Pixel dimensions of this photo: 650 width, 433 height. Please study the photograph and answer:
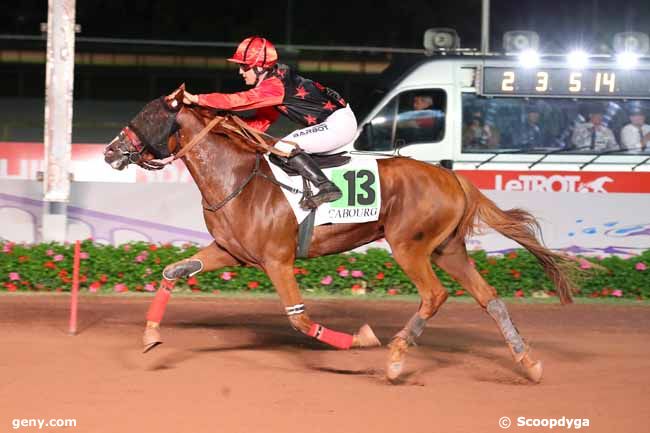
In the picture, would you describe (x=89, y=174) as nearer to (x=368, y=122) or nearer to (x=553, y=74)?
(x=368, y=122)

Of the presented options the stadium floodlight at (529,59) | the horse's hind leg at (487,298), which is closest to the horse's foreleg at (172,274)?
the horse's hind leg at (487,298)

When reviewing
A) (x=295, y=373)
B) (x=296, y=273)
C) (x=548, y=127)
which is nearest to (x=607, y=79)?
(x=548, y=127)

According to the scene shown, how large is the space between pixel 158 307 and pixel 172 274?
0.85 ft

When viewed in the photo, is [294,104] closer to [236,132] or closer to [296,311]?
[236,132]

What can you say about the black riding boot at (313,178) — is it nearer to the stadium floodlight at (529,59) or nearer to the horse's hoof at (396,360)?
the horse's hoof at (396,360)

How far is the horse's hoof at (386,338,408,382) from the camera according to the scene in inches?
284

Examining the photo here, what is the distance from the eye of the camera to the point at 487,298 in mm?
7738

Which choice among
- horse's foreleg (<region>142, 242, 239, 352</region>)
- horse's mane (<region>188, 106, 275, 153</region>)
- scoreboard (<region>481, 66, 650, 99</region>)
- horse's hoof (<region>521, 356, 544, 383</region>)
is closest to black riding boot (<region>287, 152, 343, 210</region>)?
horse's mane (<region>188, 106, 275, 153</region>)

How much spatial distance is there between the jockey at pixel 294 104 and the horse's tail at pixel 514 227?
1.03 meters

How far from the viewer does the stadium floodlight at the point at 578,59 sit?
14.3m

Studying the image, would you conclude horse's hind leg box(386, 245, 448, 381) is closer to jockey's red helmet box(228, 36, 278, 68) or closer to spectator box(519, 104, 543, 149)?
jockey's red helmet box(228, 36, 278, 68)

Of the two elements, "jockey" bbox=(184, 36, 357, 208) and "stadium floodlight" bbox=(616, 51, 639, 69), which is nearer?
"jockey" bbox=(184, 36, 357, 208)

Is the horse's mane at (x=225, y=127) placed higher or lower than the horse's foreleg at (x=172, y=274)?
higher

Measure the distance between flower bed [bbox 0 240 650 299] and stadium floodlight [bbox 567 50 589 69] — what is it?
3.71m
